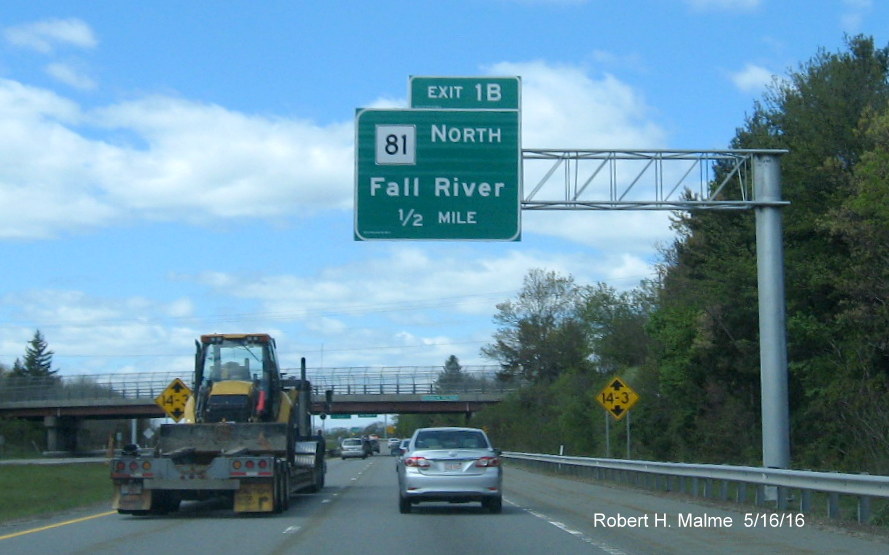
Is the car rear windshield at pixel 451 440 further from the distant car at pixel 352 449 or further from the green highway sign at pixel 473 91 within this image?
the distant car at pixel 352 449

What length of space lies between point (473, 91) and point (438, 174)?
1.94 metres

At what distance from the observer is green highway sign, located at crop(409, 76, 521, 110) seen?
2252 centimetres

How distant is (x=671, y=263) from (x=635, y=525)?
42.1m

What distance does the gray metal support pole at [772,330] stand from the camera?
2258cm

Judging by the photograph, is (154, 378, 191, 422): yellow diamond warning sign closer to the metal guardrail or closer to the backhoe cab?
the backhoe cab

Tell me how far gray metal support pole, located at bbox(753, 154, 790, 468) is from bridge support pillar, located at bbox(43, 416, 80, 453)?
2827 inches

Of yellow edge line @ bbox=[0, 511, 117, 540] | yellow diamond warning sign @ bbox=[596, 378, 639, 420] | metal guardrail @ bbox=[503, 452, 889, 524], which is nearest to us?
metal guardrail @ bbox=[503, 452, 889, 524]

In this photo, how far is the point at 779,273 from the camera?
22.9m

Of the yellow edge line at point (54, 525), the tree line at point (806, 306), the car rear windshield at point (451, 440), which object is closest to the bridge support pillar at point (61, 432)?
the tree line at point (806, 306)

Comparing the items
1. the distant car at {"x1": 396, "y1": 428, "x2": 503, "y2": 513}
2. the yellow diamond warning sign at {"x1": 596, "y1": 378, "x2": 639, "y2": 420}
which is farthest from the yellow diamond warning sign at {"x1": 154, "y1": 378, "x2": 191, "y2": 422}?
the distant car at {"x1": 396, "y1": 428, "x2": 503, "y2": 513}

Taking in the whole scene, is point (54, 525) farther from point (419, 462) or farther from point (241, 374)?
point (241, 374)

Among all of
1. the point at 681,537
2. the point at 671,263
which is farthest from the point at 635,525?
the point at 671,263

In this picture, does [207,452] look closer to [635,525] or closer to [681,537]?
[635,525]

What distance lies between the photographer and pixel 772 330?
22828mm
